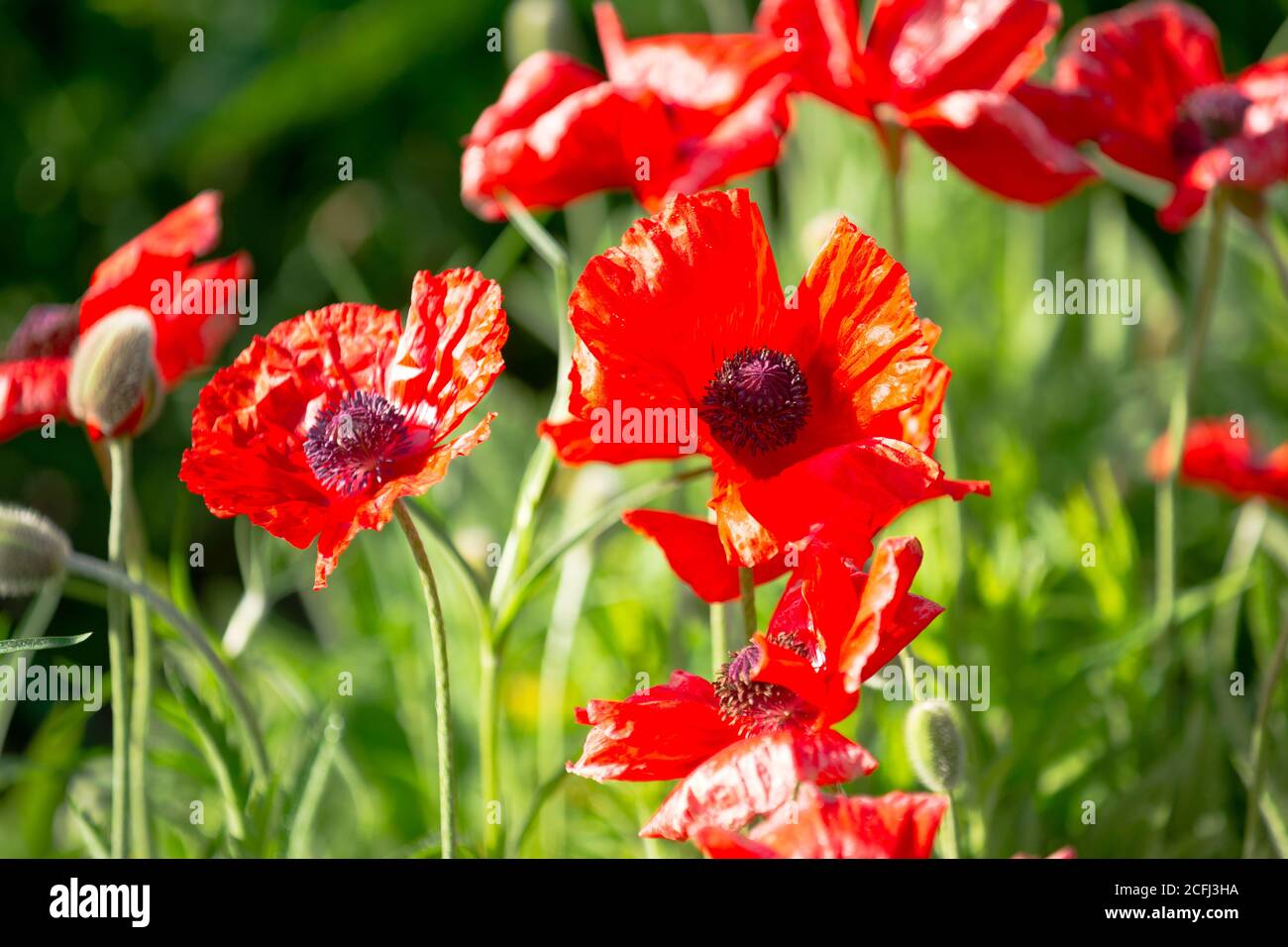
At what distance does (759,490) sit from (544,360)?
5.37 feet

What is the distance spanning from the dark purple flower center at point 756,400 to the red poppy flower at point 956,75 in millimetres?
205

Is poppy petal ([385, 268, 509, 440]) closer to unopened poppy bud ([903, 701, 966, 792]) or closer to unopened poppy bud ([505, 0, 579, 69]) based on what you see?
unopened poppy bud ([903, 701, 966, 792])

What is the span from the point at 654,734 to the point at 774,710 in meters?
0.05

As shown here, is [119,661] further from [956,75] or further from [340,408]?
[956,75]

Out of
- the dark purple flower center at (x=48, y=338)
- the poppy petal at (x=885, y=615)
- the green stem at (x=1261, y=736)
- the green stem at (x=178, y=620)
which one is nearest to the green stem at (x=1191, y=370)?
the green stem at (x=1261, y=736)

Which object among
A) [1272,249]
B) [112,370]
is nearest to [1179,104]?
[1272,249]

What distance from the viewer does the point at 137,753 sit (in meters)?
0.70

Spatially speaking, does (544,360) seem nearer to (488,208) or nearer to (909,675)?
(488,208)

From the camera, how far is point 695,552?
573 mm

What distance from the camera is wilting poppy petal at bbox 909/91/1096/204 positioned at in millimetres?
684

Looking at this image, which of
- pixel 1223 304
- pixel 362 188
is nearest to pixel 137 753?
pixel 1223 304

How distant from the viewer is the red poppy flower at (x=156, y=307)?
27.3 inches

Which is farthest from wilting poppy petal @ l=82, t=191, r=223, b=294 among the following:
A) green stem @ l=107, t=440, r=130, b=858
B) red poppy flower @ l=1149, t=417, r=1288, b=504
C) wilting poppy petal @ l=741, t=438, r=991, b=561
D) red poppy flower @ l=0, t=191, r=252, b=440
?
red poppy flower @ l=1149, t=417, r=1288, b=504
